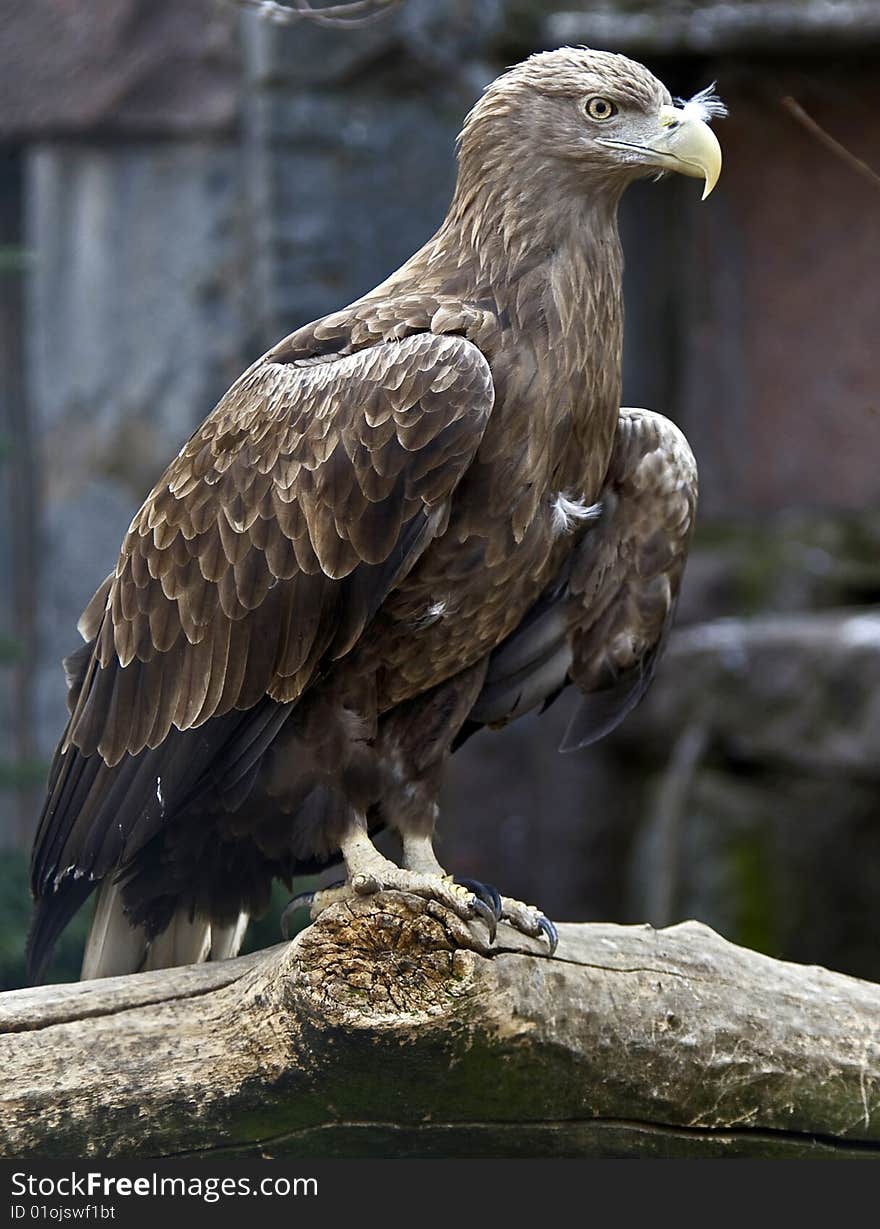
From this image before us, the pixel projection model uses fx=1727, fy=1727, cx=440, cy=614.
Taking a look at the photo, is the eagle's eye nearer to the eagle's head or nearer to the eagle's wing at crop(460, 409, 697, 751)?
the eagle's head

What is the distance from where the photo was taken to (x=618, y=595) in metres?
3.46

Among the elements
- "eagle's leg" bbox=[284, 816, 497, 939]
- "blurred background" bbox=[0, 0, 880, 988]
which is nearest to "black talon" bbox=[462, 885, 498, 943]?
"eagle's leg" bbox=[284, 816, 497, 939]

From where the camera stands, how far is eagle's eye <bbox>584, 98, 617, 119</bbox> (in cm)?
306

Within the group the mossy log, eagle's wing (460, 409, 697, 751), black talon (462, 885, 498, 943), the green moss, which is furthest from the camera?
the green moss

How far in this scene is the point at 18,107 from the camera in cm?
543

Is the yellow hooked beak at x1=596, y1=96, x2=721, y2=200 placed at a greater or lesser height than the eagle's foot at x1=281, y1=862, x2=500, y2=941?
greater

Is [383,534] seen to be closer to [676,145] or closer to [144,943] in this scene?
[676,145]

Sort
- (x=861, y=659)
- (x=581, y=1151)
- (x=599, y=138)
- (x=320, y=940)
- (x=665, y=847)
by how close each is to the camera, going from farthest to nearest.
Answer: (x=665, y=847) < (x=861, y=659) < (x=599, y=138) < (x=581, y=1151) < (x=320, y=940)

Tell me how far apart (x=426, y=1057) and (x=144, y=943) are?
3.19 feet

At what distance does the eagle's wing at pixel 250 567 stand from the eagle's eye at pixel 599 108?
508 mm

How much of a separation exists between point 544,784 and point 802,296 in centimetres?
195

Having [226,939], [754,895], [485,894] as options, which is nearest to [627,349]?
[754,895]

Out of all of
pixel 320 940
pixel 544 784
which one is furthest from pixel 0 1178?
pixel 544 784

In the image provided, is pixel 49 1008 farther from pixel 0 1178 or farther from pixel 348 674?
pixel 348 674
